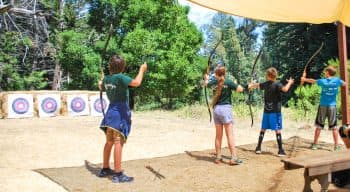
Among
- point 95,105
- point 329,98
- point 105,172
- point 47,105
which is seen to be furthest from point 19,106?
point 329,98

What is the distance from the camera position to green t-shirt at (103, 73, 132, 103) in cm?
509

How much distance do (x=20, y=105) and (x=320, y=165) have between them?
409 inches

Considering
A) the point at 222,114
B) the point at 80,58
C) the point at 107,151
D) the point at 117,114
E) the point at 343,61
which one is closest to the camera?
the point at 343,61

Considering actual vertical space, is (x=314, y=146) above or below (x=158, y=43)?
below

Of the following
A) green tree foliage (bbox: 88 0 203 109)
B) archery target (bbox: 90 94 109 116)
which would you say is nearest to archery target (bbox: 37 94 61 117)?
archery target (bbox: 90 94 109 116)

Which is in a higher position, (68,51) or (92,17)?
(92,17)

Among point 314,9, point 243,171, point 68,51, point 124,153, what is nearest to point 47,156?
point 124,153

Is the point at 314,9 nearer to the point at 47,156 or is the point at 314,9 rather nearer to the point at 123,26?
the point at 47,156

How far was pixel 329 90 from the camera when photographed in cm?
706

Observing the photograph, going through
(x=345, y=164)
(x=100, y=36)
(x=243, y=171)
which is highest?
(x=100, y=36)

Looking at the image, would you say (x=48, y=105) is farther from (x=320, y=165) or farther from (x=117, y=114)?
(x=320, y=165)

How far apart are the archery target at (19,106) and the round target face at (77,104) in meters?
1.16

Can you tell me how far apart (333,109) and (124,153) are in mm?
3358

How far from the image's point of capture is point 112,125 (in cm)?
510
